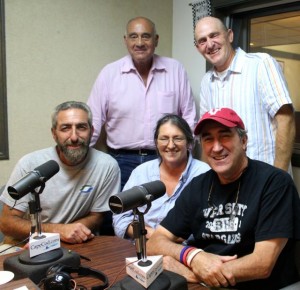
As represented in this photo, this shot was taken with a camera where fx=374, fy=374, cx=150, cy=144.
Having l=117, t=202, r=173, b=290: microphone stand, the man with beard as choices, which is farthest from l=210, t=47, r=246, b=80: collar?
l=117, t=202, r=173, b=290: microphone stand

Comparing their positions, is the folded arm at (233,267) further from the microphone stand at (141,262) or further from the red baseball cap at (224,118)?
the red baseball cap at (224,118)

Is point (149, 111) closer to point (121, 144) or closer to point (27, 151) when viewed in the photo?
point (121, 144)

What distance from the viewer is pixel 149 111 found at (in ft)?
8.89

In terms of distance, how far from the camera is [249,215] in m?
1.43

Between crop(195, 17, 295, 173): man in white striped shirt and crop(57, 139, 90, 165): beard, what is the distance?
36.1 inches

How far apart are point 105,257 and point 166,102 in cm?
150

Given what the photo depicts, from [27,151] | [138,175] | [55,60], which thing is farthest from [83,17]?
[138,175]

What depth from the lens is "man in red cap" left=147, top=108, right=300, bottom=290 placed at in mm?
1374

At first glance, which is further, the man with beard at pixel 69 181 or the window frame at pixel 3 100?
the window frame at pixel 3 100

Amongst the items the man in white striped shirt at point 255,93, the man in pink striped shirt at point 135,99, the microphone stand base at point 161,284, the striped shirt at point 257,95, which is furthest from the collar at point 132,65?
the microphone stand base at point 161,284

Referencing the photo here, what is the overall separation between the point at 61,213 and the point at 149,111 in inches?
39.8

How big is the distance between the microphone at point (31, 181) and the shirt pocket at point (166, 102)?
1.41 metres

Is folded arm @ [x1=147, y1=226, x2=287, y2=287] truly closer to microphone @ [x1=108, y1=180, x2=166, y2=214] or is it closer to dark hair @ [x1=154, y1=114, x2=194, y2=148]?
microphone @ [x1=108, y1=180, x2=166, y2=214]

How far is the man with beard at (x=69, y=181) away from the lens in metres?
2.06
